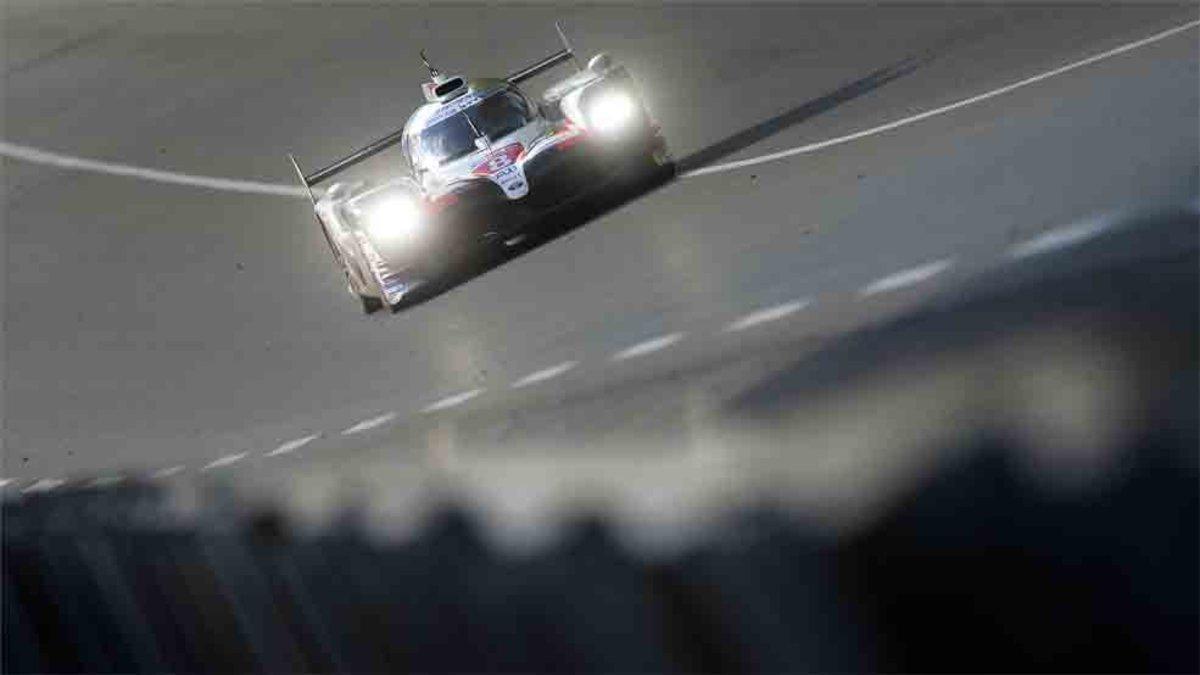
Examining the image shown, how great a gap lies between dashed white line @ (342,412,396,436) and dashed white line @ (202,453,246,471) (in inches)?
27.2

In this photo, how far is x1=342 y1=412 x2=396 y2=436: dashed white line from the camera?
1170cm

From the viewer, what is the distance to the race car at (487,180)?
13891mm

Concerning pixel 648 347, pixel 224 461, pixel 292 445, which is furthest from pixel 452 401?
pixel 224 461

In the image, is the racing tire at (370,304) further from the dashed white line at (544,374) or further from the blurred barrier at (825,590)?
the blurred barrier at (825,590)

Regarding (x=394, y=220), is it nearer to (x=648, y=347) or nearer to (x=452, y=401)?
(x=452, y=401)

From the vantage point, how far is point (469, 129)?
1449cm

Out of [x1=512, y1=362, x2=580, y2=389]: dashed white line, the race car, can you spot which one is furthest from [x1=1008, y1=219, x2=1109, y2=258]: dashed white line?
the race car

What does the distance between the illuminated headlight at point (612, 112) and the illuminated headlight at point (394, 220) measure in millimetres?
1189

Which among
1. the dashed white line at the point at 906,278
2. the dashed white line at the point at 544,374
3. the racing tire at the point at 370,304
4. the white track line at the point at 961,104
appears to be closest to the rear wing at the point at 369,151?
the racing tire at the point at 370,304

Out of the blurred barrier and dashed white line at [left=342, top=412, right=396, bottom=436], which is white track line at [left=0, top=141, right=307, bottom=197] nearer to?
dashed white line at [left=342, top=412, right=396, bottom=436]

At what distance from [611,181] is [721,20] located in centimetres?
771

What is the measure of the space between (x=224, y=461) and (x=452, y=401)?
1.49 metres

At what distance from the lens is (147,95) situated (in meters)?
26.0

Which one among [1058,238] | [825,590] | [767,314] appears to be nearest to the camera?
[825,590]
